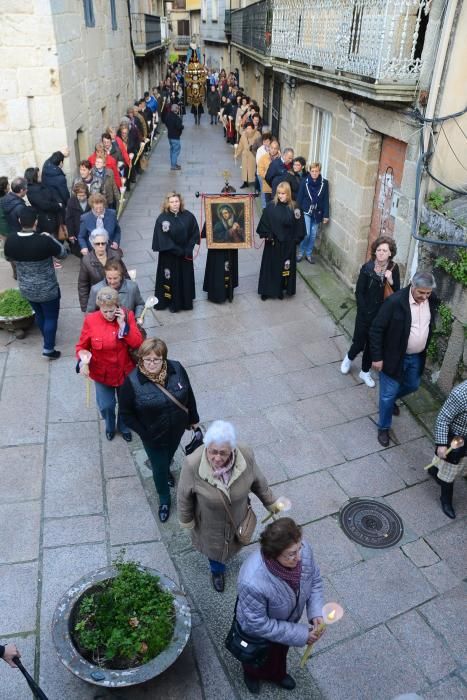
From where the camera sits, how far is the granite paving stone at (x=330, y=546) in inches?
175

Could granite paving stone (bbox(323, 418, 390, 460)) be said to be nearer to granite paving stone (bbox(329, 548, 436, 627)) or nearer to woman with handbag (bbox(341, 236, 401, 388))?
woman with handbag (bbox(341, 236, 401, 388))

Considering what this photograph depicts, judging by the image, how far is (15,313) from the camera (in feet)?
23.7

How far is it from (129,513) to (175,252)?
4.03 metres

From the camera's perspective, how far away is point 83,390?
21.2ft

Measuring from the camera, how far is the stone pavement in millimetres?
3703

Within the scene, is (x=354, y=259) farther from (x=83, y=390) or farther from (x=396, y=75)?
(x=83, y=390)

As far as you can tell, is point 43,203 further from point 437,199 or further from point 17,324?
point 437,199

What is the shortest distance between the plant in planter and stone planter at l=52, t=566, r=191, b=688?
4.44 m

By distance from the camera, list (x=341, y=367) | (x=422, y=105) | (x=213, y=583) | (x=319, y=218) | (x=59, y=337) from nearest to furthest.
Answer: (x=213, y=583)
(x=422, y=105)
(x=341, y=367)
(x=59, y=337)
(x=319, y=218)

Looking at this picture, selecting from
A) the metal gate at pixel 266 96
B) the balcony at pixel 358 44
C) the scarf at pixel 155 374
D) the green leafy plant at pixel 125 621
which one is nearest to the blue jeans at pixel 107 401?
the scarf at pixel 155 374

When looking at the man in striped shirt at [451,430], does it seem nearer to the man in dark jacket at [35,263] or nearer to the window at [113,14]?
the man in dark jacket at [35,263]

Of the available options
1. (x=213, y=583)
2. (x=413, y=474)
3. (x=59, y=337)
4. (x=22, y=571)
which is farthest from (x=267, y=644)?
(x=59, y=337)

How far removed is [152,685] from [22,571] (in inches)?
54.7

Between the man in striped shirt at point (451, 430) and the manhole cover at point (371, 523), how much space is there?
1.83 feet
